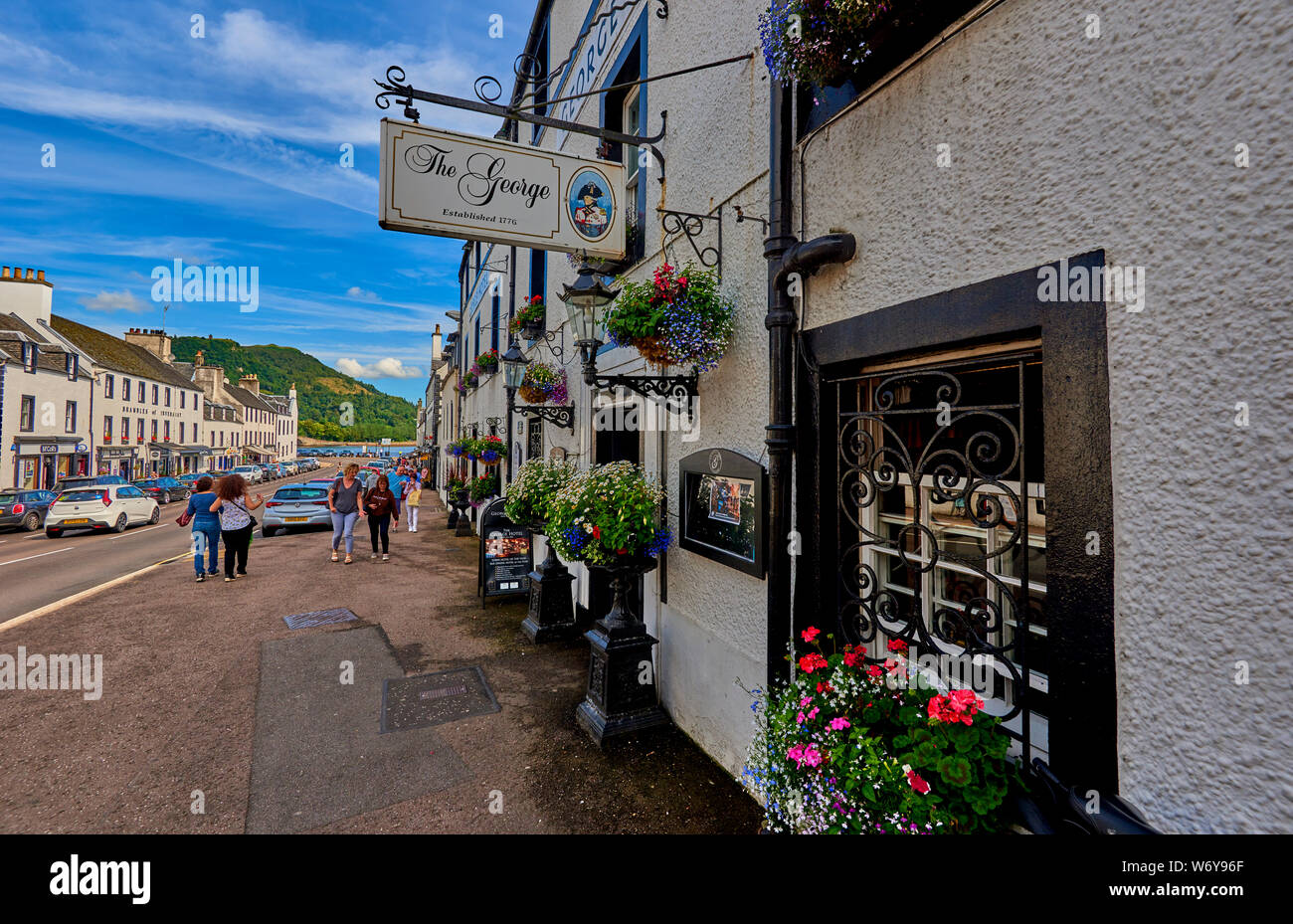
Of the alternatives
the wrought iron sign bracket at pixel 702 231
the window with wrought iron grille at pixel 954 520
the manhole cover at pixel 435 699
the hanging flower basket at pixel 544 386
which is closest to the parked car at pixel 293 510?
the hanging flower basket at pixel 544 386

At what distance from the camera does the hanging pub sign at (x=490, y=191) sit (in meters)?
3.60

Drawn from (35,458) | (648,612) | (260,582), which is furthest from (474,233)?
(35,458)

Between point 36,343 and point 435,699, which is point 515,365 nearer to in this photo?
point 435,699

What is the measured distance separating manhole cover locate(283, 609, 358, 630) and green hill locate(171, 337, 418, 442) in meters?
97.2

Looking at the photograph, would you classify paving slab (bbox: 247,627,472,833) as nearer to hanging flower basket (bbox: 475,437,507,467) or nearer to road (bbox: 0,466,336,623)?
road (bbox: 0,466,336,623)

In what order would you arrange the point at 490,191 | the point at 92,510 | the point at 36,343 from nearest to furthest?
the point at 490,191 < the point at 92,510 < the point at 36,343

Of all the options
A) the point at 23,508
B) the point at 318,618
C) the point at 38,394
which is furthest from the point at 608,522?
the point at 38,394

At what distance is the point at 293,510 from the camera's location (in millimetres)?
15258

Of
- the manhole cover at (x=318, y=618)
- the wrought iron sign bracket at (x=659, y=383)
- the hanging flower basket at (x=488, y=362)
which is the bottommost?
the manhole cover at (x=318, y=618)

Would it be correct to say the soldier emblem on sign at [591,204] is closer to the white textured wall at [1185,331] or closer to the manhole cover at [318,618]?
the white textured wall at [1185,331]

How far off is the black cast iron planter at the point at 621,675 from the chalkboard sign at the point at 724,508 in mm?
561

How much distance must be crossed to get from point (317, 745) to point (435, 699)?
97cm
